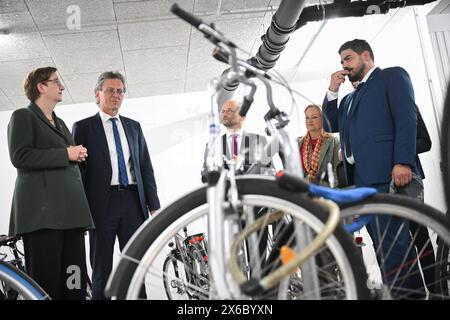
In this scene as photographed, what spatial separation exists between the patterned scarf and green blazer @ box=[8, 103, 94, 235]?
5.03ft

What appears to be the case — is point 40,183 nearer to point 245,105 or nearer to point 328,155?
point 245,105

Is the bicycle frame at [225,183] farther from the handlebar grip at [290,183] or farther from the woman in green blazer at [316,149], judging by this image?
the woman in green blazer at [316,149]

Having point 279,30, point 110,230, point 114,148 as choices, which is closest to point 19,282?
point 110,230

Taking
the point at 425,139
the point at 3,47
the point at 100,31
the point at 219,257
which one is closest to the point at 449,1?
the point at 425,139

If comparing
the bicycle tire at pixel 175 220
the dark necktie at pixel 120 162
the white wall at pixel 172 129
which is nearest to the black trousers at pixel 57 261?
the dark necktie at pixel 120 162

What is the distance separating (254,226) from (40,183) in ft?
3.66

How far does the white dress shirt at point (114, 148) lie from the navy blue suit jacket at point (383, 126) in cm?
105

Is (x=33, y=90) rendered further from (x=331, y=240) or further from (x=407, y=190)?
(x=407, y=190)

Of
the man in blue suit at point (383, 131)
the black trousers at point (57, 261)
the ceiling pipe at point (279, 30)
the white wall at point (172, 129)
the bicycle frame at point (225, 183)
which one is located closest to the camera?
the bicycle frame at point (225, 183)

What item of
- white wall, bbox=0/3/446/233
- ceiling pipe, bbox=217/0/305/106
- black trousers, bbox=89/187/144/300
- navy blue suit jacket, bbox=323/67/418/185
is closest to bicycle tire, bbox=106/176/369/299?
navy blue suit jacket, bbox=323/67/418/185

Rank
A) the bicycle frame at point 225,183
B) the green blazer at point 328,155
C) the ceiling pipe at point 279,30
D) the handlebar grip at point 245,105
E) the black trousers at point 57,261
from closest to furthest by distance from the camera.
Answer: the bicycle frame at point 225,183 → the handlebar grip at point 245,105 → the black trousers at point 57,261 → the green blazer at point 328,155 → the ceiling pipe at point 279,30

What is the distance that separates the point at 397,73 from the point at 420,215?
113cm

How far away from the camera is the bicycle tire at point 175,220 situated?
941mm

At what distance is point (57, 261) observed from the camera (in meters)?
1.68
